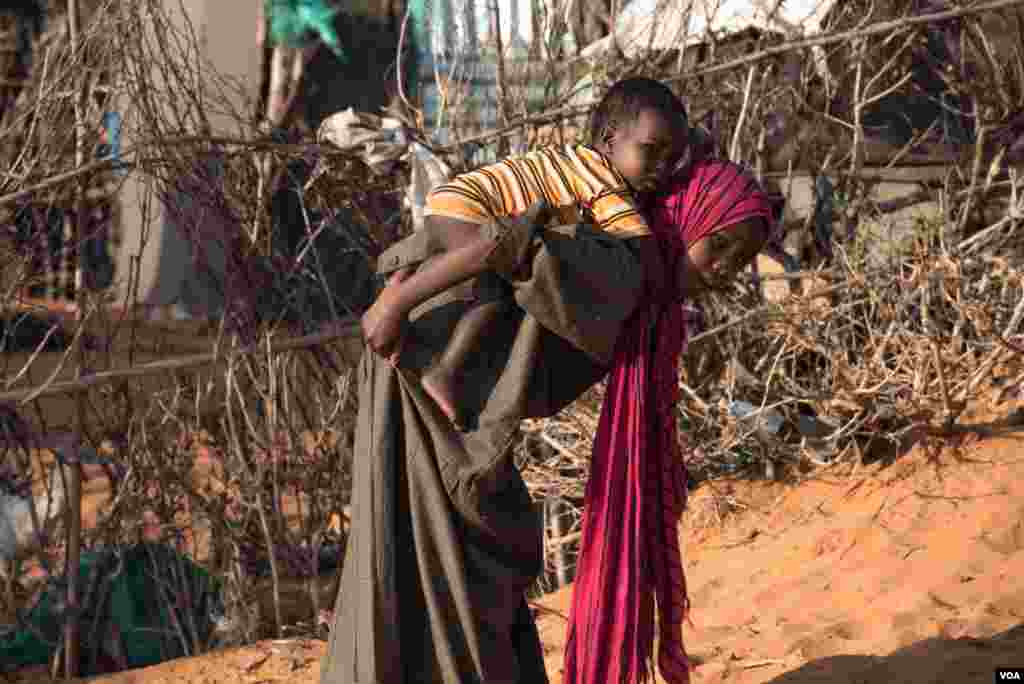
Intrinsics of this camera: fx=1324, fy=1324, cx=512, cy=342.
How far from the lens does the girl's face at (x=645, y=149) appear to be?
116 inches

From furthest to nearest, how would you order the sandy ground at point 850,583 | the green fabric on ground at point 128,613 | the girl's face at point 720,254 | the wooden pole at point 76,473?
the green fabric on ground at point 128,613 < the wooden pole at point 76,473 < the sandy ground at point 850,583 < the girl's face at point 720,254

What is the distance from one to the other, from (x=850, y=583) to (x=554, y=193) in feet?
8.77

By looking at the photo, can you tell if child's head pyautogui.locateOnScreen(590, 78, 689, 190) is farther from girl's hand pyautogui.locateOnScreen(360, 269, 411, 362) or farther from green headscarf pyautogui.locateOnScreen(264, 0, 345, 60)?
green headscarf pyautogui.locateOnScreen(264, 0, 345, 60)

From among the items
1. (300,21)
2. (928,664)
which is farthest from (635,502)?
(300,21)

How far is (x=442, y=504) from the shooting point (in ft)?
10.0

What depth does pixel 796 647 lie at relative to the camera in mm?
4523

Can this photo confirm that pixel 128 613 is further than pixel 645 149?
Yes

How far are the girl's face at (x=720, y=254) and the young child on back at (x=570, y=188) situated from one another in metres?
0.10

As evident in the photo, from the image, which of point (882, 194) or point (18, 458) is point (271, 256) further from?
point (882, 194)

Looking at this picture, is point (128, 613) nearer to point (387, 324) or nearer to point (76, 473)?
point (76, 473)

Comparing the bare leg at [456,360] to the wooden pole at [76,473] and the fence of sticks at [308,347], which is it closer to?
the fence of sticks at [308,347]

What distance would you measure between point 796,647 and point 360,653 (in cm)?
200

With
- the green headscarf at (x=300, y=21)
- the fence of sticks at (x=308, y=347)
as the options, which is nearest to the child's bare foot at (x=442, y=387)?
the fence of sticks at (x=308, y=347)

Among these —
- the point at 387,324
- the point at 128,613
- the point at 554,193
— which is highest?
the point at 554,193
